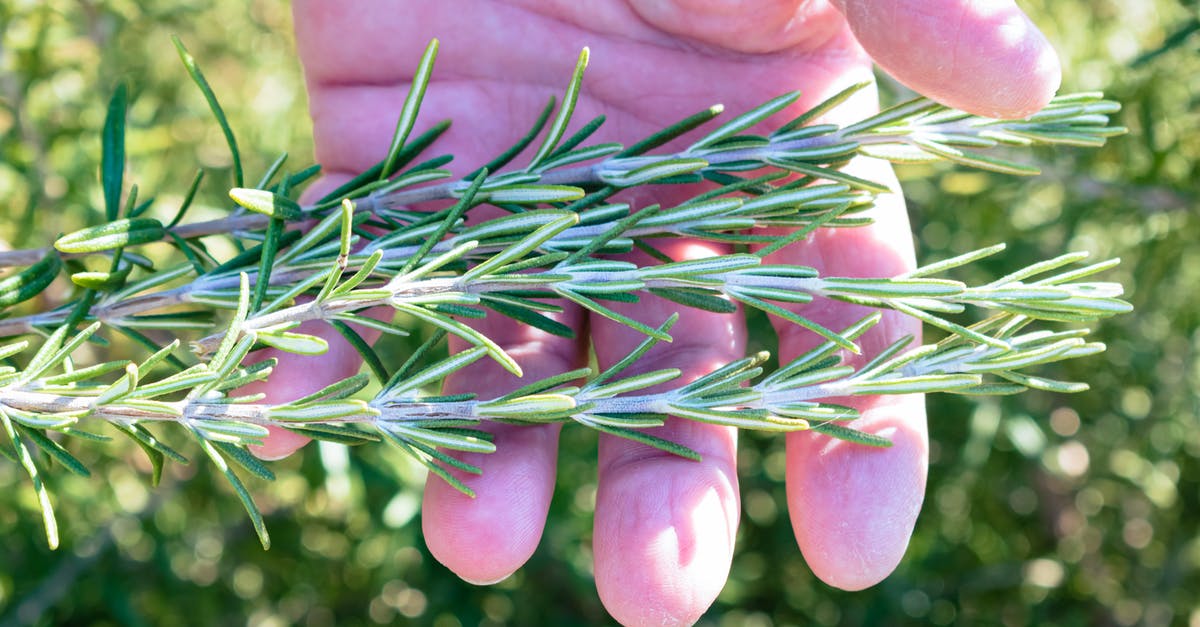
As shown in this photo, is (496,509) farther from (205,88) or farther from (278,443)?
(205,88)

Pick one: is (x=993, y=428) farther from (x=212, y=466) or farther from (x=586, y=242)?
(x=212, y=466)

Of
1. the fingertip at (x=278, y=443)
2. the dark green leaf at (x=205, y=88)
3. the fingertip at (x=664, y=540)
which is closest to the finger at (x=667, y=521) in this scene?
the fingertip at (x=664, y=540)

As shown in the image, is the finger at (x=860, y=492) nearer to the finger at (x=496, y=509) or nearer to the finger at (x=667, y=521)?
the finger at (x=667, y=521)

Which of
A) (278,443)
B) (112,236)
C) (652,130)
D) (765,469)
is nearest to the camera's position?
(112,236)

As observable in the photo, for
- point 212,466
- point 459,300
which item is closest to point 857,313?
point 459,300

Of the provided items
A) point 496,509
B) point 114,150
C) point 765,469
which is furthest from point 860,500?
point 114,150

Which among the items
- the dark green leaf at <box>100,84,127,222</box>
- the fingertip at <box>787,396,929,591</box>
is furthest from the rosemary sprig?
the fingertip at <box>787,396,929,591</box>
